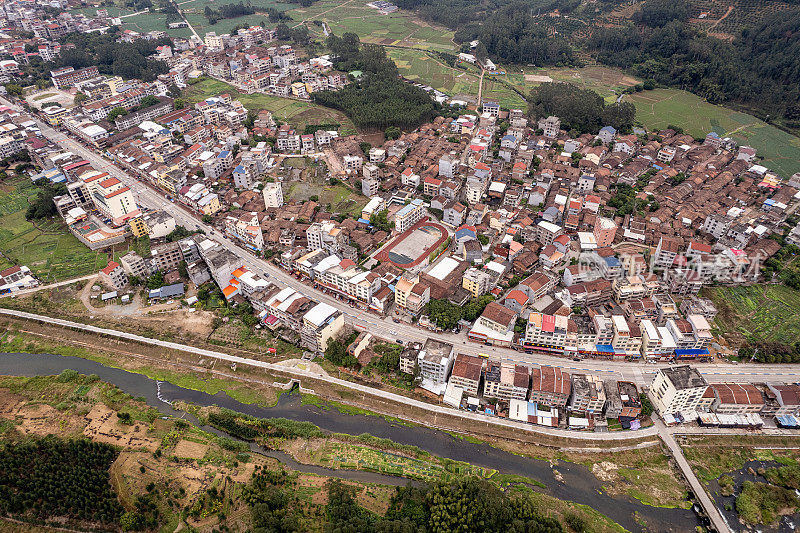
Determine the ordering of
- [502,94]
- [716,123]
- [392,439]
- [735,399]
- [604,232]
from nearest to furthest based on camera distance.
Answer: [392,439] < [735,399] < [604,232] < [716,123] < [502,94]

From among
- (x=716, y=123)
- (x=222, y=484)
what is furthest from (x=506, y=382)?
(x=716, y=123)

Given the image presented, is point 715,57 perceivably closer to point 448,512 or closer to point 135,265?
point 448,512

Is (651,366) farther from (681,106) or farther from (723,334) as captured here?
(681,106)

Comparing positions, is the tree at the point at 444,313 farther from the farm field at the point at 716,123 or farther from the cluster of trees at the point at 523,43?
the cluster of trees at the point at 523,43

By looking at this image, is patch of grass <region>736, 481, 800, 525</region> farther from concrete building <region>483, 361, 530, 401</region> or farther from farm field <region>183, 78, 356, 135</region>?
farm field <region>183, 78, 356, 135</region>

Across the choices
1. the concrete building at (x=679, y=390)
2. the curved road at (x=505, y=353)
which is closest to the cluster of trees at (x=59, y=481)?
the curved road at (x=505, y=353)

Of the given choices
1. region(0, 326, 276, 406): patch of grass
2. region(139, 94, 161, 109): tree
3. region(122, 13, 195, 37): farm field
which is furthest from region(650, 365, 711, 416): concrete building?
region(122, 13, 195, 37): farm field

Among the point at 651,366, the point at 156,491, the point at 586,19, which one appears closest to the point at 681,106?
the point at 586,19
